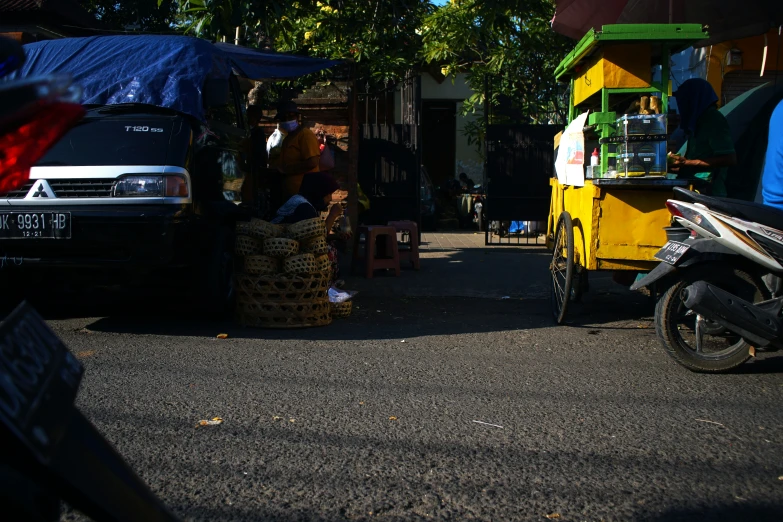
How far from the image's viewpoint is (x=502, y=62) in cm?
1234

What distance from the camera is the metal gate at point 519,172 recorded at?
12367mm

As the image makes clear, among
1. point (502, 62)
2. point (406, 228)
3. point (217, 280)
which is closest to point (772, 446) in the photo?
point (217, 280)

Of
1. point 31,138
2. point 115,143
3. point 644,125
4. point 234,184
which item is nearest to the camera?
point 31,138

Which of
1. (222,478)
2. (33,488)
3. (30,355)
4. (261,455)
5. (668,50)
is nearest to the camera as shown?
(33,488)

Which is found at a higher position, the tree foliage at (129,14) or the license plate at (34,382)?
the tree foliage at (129,14)

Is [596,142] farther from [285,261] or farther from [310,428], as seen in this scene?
[310,428]

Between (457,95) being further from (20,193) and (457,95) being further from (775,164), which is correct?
(775,164)

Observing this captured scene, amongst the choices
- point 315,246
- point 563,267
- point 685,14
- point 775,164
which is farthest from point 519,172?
point 775,164

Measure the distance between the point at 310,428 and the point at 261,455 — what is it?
0.40 meters

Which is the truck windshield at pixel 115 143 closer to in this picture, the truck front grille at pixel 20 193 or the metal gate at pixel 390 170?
the truck front grille at pixel 20 193

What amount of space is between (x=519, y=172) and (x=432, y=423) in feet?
30.1

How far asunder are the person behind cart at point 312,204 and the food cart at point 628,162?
2.45m

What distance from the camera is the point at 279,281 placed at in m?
6.04

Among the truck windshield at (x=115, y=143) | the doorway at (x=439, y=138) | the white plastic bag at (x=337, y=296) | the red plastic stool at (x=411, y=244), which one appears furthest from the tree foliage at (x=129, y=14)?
the white plastic bag at (x=337, y=296)
